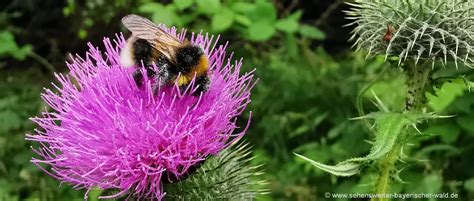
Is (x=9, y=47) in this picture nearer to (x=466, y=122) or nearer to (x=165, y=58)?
(x=165, y=58)

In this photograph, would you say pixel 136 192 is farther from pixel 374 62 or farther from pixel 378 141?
pixel 374 62

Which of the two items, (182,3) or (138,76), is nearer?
(138,76)

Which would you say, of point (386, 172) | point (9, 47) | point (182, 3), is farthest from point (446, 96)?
point (9, 47)

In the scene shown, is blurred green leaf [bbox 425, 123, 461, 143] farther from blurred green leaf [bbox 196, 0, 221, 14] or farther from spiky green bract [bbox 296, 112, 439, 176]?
blurred green leaf [bbox 196, 0, 221, 14]

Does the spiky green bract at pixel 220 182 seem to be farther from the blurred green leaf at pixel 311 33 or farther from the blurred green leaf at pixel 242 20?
the blurred green leaf at pixel 311 33

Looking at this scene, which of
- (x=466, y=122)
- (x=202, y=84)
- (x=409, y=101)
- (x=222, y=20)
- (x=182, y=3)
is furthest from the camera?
(x=222, y=20)

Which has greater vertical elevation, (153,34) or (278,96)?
(153,34)

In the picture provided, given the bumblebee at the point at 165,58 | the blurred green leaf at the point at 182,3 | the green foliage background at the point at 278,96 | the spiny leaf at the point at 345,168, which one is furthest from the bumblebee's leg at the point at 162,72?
the blurred green leaf at the point at 182,3

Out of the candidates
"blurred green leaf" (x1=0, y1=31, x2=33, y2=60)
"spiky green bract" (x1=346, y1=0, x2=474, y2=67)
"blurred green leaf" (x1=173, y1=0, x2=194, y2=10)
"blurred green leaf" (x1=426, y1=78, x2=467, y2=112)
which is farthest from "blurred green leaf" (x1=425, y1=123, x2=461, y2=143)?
"blurred green leaf" (x1=0, y1=31, x2=33, y2=60)
